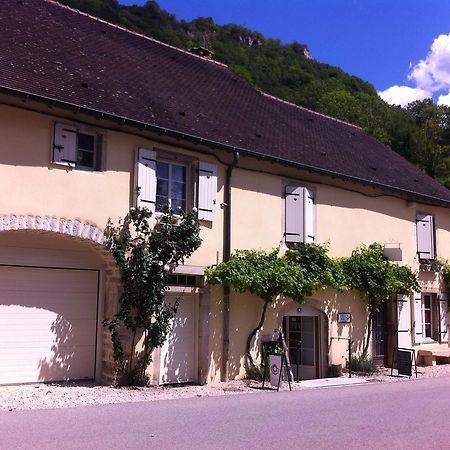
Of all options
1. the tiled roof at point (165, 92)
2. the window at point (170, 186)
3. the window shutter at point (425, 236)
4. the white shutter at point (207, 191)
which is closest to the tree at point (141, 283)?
the window at point (170, 186)

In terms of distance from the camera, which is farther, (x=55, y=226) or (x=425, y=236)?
(x=425, y=236)

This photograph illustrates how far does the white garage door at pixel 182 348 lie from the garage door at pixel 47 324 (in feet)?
4.83

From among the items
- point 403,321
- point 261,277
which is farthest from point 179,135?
point 403,321

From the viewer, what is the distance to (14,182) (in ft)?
32.3

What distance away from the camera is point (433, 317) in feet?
59.3

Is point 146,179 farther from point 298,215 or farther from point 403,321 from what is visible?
point 403,321

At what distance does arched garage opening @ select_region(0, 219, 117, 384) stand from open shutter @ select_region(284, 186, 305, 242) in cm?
470

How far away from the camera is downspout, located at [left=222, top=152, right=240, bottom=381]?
12.4 m

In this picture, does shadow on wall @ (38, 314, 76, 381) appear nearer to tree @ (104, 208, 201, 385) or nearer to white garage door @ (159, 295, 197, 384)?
tree @ (104, 208, 201, 385)

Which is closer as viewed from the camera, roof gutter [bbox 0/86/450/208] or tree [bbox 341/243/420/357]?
roof gutter [bbox 0/86/450/208]

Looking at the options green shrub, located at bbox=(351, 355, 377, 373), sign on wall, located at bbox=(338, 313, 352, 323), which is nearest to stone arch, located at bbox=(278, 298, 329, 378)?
sign on wall, located at bbox=(338, 313, 352, 323)

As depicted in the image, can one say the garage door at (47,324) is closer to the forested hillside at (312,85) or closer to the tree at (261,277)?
the tree at (261,277)

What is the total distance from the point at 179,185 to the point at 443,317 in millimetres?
10101

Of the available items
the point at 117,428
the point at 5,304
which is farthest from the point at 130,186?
the point at 117,428
